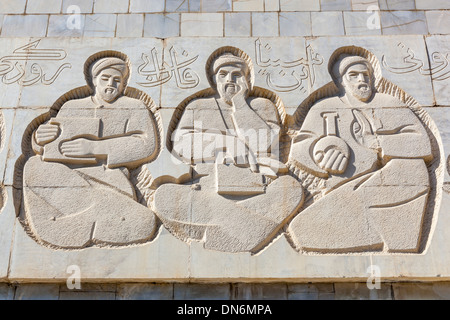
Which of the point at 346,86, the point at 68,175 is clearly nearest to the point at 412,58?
the point at 346,86

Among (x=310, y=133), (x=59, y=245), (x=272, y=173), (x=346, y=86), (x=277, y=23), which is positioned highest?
(x=277, y=23)

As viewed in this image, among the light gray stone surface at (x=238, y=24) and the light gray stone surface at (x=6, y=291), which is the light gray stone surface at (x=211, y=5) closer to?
the light gray stone surface at (x=238, y=24)

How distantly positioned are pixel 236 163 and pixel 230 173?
13 centimetres

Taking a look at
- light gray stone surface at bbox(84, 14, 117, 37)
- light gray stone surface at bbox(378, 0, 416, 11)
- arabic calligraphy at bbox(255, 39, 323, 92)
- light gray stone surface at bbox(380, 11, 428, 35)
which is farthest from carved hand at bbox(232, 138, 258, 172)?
light gray stone surface at bbox(378, 0, 416, 11)

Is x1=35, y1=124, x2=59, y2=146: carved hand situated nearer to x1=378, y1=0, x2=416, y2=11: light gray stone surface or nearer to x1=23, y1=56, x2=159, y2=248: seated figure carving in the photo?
x1=23, y1=56, x2=159, y2=248: seated figure carving

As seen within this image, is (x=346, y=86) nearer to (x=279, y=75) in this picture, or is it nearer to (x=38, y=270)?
(x=279, y=75)

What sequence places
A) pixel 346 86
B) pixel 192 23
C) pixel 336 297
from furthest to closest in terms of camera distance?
pixel 192 23, pixel 346 86, pixel 336 297

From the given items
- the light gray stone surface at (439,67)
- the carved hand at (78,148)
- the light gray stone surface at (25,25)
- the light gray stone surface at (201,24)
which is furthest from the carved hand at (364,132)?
the light gray stone surface at (25,25)

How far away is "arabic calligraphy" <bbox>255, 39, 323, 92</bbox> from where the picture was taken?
20.9 ft

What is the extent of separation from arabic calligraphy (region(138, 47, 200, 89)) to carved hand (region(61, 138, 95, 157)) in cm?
89

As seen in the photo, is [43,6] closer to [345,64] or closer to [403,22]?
[345,64]

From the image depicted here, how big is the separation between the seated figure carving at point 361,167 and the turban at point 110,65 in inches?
79.0

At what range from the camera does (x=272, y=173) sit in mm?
5910

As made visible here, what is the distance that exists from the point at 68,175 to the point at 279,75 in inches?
96.3
